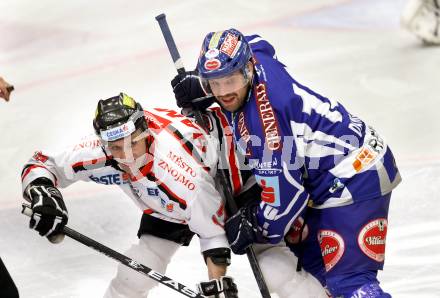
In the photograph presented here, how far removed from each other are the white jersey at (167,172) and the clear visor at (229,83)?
1.15ft

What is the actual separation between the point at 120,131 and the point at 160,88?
102 inches

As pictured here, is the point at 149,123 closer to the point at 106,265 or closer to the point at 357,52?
the point at 106,265

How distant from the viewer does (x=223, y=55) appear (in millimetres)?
3260

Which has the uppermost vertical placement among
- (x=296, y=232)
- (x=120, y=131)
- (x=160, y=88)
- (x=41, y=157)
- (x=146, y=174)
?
(x=120, y=131)

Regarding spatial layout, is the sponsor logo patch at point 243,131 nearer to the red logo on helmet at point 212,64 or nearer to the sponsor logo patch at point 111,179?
the red logo on helmet at point 212,64

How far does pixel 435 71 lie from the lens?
5922 millimetres

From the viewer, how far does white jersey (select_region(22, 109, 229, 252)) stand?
3493mm

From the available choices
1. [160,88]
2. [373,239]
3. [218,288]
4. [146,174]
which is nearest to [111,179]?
[146,174]

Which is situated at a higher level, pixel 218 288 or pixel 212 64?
pixel 212 64

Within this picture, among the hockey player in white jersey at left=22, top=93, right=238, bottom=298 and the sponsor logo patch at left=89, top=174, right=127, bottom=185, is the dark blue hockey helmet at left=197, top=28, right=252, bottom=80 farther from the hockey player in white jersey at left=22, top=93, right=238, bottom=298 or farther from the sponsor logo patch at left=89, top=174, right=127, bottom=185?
the sponsor logo patch at left=89, top=174, right=127, bottom=185

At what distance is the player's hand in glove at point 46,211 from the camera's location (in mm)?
3412

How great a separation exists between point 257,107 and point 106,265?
5.08 ft

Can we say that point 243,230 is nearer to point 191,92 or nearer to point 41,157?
point 191,92

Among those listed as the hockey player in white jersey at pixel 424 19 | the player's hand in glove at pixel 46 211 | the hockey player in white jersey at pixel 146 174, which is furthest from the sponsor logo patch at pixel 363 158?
the hockey player in white jersey at pixel 424 19
